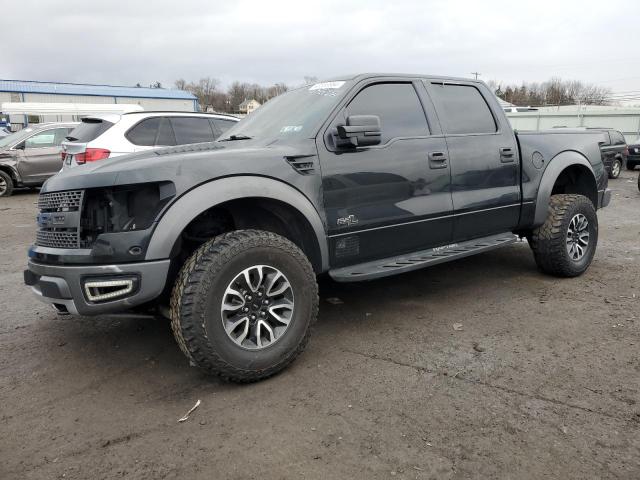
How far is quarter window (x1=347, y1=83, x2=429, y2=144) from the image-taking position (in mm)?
3898

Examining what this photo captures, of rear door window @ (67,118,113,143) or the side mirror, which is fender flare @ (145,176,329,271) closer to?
the side mirror

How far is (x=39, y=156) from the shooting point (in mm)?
12578

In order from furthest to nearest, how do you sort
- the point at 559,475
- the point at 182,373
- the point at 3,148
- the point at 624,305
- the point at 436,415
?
the point at 3,148 → the point at 624,305 → the point at 182,373 → the point at 436,415 → the point at 559,475

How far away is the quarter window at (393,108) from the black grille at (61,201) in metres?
1.96

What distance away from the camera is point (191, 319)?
2.85 meters

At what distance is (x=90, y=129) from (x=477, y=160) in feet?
19.7

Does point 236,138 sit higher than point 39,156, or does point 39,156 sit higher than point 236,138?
point 39,156

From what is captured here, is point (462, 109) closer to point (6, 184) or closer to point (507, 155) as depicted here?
point (507, 155)

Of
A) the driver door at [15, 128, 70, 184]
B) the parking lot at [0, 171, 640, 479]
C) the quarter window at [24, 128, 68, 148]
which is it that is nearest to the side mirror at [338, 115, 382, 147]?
the parking lot at [0, 171, 640, 479]

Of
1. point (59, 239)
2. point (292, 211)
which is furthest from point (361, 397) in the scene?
point (59, 239)

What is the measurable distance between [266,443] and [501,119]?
3.65 metres

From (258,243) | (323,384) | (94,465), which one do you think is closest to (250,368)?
(323,384)

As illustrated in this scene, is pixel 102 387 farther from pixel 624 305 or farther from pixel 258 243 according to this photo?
pixel 624 305

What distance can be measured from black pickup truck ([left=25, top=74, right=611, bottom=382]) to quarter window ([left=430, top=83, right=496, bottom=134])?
14 mm
